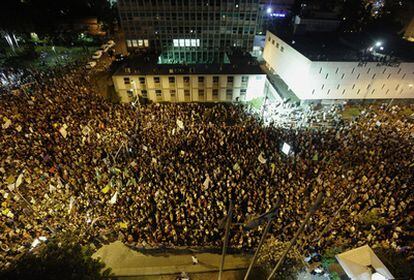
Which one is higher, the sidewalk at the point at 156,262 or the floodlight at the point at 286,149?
the floodlight at the point at 286,149

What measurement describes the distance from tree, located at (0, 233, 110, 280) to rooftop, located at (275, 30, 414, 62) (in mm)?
28034

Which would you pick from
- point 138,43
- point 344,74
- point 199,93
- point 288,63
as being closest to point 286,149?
point 199,93

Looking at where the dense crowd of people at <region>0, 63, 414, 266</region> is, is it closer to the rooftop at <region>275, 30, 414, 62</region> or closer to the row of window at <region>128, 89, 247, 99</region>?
the row of window at <region>128, 89, 247, 99</region>

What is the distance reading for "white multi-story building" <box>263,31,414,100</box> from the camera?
2417 cm

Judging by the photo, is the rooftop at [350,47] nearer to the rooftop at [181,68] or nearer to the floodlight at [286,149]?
the rooftop at [181,68]

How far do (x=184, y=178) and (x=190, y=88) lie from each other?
1686 centimetres

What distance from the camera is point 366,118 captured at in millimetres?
23172

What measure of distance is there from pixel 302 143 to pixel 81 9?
62.4m

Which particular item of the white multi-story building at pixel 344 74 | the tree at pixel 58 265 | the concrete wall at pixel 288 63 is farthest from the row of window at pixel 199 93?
the tree at pixel 58 265

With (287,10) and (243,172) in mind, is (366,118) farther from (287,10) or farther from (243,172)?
(287,10)

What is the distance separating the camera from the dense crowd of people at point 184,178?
11719 mm

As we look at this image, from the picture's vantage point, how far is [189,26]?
3672cm

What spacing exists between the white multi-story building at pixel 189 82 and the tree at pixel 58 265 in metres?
20.4

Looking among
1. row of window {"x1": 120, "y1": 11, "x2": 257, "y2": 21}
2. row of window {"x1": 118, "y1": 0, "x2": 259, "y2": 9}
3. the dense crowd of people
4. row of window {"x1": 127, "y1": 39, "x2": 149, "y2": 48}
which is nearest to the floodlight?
the dense crowd of people
